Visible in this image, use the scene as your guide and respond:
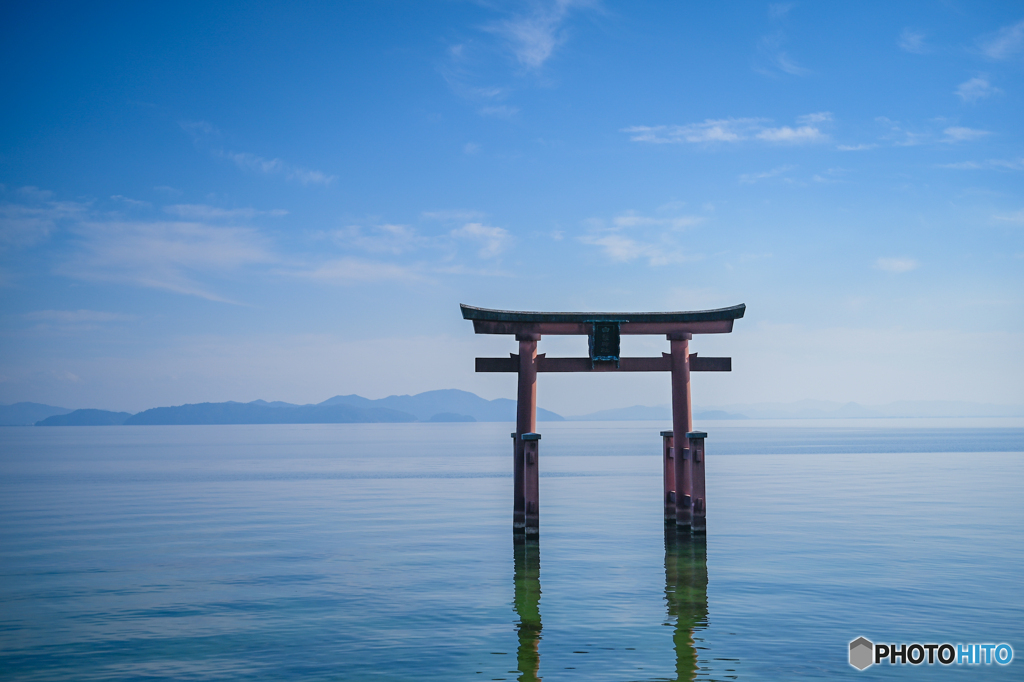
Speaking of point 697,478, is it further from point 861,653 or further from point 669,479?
point 861,653

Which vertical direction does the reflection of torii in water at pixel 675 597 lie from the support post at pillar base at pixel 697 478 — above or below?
below

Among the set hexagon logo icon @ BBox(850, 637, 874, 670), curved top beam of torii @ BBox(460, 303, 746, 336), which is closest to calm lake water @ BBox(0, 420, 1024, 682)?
hexagon logo icon @ BBox(850, 637, 874, 670)

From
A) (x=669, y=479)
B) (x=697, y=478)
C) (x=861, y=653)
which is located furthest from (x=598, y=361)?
(x=861, y=653)

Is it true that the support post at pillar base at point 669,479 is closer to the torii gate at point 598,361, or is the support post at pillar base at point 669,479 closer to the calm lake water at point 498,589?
the calm lake water at point 498,589

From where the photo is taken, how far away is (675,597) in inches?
479

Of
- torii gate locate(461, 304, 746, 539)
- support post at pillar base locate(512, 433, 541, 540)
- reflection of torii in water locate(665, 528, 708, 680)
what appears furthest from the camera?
torii gate locate(461, 304, 746, 539)

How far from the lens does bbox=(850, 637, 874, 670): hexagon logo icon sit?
354 inches

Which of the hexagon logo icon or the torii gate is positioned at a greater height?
the torii gate

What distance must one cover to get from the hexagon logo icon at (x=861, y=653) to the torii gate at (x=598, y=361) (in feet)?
19.6

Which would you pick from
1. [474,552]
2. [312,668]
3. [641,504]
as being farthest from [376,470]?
[312,668]

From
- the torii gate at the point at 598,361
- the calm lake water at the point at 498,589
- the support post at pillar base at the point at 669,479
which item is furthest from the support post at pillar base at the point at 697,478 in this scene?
the support post at pillar base at the point at 669,479

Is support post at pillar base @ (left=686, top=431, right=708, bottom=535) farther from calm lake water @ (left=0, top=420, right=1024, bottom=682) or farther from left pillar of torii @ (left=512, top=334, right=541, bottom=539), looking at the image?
left pillar of torii @ (left=512, top=334, right=541, bottom=539)

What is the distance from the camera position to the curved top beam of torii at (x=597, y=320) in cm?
1560

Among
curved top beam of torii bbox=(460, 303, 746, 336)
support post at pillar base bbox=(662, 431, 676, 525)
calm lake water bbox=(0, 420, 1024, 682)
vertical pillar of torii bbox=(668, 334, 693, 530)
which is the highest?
curved top beam of torii bbox=(460, 303, 746, 336)
